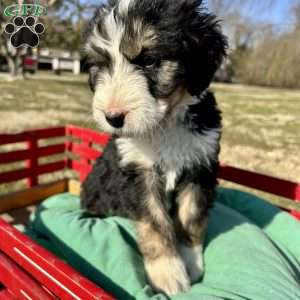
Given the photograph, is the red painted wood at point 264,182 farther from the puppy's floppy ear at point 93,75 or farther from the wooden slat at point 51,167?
the wooden slat at point 51,167

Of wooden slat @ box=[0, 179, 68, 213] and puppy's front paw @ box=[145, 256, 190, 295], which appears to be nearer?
puppy's front paw @ box=[145, 256, 190, 295]

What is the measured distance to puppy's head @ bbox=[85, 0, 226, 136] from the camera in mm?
1996

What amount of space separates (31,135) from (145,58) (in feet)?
8.73

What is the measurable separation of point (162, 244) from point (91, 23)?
4.47ft

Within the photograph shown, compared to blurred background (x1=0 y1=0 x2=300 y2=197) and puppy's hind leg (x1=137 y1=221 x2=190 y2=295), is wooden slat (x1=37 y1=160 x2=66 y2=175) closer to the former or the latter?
blurred background (x1=0 y1=0 x2=300 y2=197)

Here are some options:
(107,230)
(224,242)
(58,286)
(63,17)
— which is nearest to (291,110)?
(224,242)

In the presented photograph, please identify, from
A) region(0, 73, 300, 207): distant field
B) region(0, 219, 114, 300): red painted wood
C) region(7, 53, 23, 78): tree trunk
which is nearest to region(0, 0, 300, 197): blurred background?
region(0, 73, 300, 207): distant field

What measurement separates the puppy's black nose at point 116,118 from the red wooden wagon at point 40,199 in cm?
67

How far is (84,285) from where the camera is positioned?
153 cm

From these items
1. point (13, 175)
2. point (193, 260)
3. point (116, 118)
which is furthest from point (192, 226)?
point (13, 175)

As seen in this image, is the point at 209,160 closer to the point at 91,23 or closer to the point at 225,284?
the point at 225,284

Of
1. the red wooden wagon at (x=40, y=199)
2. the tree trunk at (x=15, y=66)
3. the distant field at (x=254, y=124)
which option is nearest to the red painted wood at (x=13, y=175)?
the red wooden wagon at (x=40, y=199)

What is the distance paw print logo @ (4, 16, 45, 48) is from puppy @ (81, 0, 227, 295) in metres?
0.64

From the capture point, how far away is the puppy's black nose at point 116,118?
6.42ft
